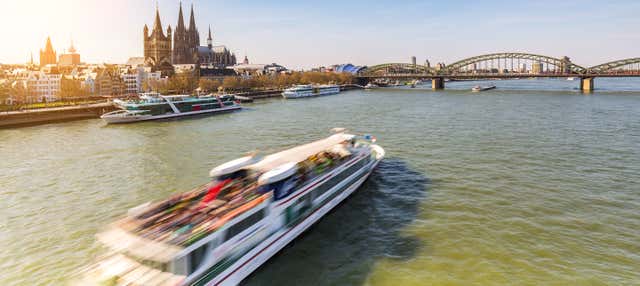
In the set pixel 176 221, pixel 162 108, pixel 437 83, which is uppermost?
pixel 437 83

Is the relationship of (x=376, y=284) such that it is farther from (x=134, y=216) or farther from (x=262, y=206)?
(x=134, y=216)

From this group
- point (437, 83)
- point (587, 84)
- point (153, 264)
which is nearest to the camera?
point (153, 264)

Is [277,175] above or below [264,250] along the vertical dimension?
above

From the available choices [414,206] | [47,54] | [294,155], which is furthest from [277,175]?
[47,54]

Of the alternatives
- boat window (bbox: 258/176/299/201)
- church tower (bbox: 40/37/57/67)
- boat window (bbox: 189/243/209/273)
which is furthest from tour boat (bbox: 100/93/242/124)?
church tower (bbox: 40/37/57/67)

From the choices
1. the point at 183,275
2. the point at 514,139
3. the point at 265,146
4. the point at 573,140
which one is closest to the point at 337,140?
the point at 183,275

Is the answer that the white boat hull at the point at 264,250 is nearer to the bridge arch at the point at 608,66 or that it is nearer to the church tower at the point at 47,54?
the bridge arch at the point at 608,66

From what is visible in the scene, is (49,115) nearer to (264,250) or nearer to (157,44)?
(264,250)

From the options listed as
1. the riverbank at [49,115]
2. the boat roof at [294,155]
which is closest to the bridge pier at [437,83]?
the riverbank at [49,115]

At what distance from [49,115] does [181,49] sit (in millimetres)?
110127

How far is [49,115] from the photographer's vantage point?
45.9 m

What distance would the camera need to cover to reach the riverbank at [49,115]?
42469 mm

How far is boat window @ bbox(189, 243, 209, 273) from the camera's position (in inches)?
338

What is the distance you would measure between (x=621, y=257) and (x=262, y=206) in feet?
33.9
